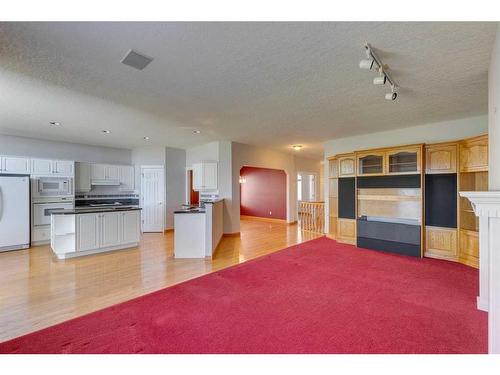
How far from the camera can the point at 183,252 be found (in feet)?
14.6

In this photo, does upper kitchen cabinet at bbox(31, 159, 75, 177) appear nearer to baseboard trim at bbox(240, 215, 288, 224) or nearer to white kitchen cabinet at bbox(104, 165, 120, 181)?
white kitchen cabinet at bbox(104, 165, 120, 181)

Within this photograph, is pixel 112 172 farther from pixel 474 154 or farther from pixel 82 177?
pixel 474 154

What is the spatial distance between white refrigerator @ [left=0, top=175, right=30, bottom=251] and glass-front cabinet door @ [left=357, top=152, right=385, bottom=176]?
7437 millimetres

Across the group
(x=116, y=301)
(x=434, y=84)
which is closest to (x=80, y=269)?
(x=116, y=301)

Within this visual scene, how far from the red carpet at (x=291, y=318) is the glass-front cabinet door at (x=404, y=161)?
1903 mm

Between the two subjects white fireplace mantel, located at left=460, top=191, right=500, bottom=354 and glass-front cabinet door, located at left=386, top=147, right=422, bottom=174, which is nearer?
white fireplace mantel, located at left=460, top=191, right=500, bottom=354

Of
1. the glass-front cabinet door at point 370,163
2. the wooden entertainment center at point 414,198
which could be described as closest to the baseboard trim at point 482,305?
the wooden entertainment center at point 414,198

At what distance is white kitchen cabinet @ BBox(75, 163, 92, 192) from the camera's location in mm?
6398

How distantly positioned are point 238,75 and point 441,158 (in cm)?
403

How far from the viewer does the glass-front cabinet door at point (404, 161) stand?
4.47 metres

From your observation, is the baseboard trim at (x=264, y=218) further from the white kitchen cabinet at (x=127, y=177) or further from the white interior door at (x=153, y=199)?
the white kitchen cabinet at (x=127, y=177)

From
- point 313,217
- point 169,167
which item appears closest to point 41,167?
point 169,167

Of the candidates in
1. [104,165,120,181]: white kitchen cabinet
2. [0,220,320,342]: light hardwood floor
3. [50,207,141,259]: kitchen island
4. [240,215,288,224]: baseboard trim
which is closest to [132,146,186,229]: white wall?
[104,165,120,181]: white kitchen cabinet

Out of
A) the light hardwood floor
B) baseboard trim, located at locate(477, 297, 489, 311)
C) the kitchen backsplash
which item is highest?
the kitchen backsplash
